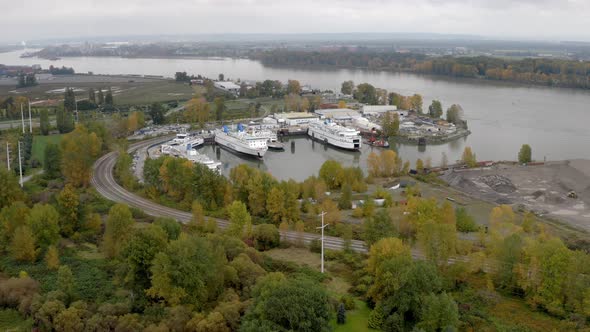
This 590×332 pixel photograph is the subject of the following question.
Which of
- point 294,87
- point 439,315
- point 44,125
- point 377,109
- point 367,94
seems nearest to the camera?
point 439,315

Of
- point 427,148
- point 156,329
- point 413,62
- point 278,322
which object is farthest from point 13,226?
point 413,62

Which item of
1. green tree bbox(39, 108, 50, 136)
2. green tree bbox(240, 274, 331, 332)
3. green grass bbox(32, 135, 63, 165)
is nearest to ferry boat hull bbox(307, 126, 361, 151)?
green grass bbox(32, 135, 63, 165)

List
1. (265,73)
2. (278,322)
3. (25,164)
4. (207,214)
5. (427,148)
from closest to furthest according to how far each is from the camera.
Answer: (278,322), (207,214), (25,164), (427,148), (265,73)

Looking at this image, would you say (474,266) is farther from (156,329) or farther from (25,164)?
(25,164)

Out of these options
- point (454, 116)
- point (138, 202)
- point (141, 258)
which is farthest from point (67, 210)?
point (454, 116)

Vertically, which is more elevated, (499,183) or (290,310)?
(290,310)

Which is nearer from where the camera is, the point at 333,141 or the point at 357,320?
the point at 357,320

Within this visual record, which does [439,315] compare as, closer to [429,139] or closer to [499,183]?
[499,183]
